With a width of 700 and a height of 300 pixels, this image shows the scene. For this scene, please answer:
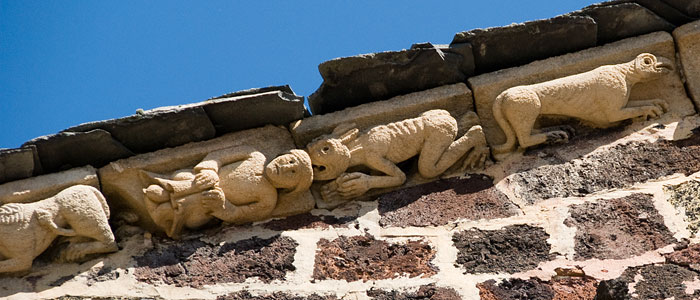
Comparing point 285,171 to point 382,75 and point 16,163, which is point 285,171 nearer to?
point 382,75

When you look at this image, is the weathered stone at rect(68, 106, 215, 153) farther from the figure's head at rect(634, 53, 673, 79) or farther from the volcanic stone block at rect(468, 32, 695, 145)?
the figure's head at rect(634, 53, 673, 79)

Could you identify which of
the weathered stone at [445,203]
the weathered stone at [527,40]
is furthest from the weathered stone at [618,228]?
the weathered stone at [527,40]

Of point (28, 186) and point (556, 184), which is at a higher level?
point (556, 184)

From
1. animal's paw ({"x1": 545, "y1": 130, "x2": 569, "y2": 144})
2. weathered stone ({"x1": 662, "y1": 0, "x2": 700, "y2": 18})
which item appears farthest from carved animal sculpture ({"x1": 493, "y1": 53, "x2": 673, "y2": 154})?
weathered stone ({"x1": 662, "y1": 0, "x2": 700, "y2": 18})

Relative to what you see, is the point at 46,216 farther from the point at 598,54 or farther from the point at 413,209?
the point at 598,54

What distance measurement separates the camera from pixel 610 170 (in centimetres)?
495

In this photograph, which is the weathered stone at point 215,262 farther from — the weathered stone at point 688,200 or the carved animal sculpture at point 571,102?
the weathered stone at point 688,200

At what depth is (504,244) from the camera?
4633mm

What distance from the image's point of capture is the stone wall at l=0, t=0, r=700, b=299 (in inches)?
178

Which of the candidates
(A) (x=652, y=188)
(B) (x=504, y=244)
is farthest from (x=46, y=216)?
(A) (x=652, y=188)

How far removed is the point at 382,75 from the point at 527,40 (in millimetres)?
686

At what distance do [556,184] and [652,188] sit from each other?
0.40 meters

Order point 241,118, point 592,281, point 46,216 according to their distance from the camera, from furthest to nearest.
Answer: point 241,118 < point 46,216 < point 592,281

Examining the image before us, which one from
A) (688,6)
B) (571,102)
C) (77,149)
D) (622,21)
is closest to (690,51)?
(688,6)
